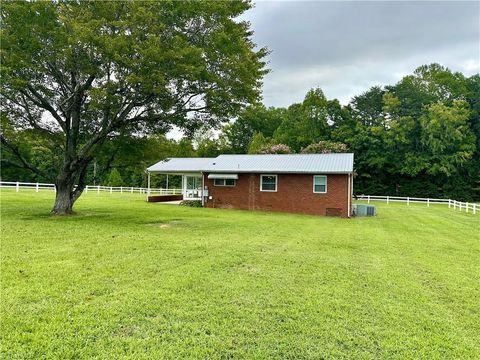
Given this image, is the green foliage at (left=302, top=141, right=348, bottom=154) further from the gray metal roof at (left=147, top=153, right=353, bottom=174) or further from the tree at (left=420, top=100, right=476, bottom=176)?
the gray metal roof at (left=147, top=153, right=353, bottom=174)

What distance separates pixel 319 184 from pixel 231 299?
1511 centimetres

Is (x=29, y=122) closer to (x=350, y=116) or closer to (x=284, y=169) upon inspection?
(x=284, y=169)

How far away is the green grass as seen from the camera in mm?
3418

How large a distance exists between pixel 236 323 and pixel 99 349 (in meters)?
1.44

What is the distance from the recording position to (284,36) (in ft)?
51.3

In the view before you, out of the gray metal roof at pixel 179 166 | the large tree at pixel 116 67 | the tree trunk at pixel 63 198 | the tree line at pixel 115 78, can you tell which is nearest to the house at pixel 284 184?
the gray metal roof at pixel 179 166

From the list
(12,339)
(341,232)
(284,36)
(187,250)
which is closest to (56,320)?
(12,339)

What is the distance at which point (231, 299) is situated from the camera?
4652 millimetres

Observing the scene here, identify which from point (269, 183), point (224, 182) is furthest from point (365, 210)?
point (224, 182)

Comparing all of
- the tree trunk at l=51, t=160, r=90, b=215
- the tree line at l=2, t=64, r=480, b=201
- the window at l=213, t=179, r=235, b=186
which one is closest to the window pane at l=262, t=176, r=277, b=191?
the window at l=213, t=179, r=235, b=186

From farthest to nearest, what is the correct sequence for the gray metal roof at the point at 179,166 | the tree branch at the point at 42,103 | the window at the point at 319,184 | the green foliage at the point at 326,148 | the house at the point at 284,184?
the green foliage at the point at 326,148 < the gray metal roof at the point at 179,166 < the window at the point at 319,184 < the house at the point at 284,184 < the tree branch at the point at 42,103

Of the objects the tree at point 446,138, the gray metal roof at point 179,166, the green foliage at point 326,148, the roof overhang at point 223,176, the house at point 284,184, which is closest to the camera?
the house at point 284,184

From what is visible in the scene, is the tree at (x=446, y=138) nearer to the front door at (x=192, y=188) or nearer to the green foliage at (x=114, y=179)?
the front door at (x=192, y=188)

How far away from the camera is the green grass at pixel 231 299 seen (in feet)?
11.2
